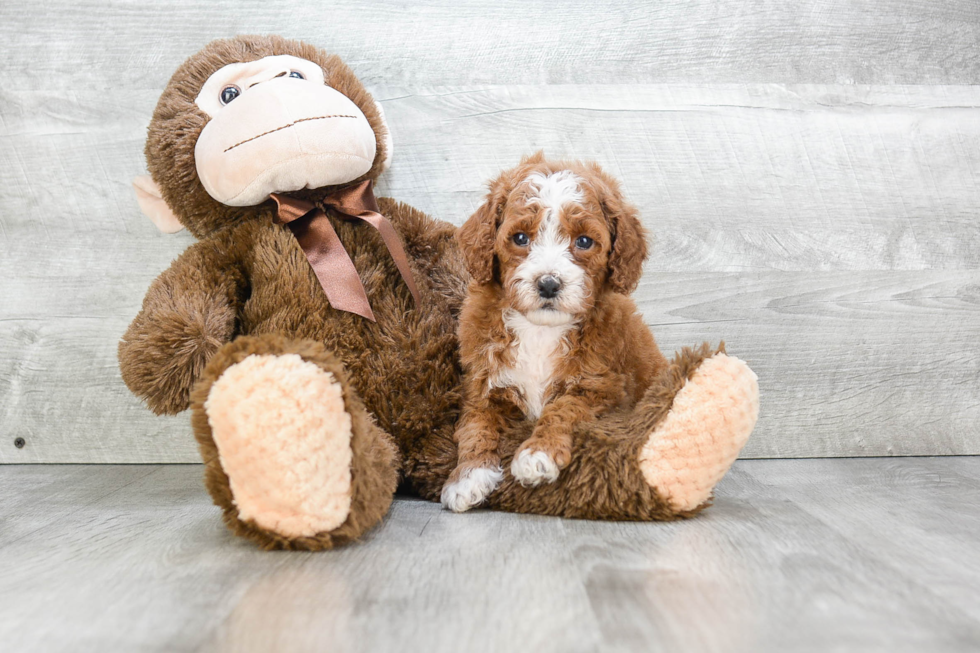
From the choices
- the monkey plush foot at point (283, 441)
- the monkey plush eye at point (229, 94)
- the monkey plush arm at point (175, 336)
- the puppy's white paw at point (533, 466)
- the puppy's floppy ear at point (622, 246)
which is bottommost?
the puppy's white paw at point (533, 466)

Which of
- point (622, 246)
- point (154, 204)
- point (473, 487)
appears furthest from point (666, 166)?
point (154, 204)

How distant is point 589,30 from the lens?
6.44 feet

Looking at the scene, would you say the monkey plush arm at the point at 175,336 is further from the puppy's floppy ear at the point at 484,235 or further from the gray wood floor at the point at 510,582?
the puppy's floppy ear at the point at 484,235

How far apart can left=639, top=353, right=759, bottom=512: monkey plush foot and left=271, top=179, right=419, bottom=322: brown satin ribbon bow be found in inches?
22.4

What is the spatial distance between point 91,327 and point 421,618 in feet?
4.67

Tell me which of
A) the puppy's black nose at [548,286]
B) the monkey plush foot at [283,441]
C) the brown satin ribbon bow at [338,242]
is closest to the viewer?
the monkey plush foot at [283,441]

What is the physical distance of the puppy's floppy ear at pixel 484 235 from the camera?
139cm

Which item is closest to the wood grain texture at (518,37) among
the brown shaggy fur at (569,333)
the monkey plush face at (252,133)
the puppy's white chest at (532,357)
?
Result: the monkey plush face at (252,133)

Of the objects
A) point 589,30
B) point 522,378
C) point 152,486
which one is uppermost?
point 589,30

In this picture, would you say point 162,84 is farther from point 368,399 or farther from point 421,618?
point 421,618

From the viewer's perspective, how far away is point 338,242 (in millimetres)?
1567

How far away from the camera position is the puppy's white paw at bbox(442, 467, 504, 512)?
140cm

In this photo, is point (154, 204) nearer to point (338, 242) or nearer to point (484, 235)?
point (338, 242)

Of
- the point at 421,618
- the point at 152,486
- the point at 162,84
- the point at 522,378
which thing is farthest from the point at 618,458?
the point at 162,84
